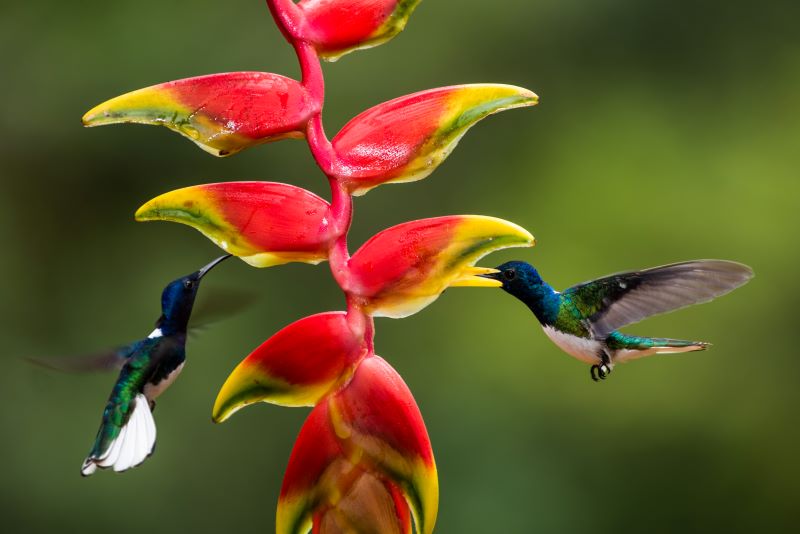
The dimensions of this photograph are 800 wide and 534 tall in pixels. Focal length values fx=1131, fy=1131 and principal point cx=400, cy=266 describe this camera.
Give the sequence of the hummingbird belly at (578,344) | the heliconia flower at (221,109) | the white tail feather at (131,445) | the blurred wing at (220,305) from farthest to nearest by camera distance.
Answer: the hummingbird belly at (578,344), the blurred wing at (220,305), the white tail feather at (131,445), the heliconia flower at (221,109)

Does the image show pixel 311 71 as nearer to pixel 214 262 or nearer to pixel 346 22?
pixel 346 22

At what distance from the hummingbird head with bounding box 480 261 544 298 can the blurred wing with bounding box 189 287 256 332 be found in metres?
0.24

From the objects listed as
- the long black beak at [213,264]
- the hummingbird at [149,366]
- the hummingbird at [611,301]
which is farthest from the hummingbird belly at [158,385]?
the hummingbird at [611,301]

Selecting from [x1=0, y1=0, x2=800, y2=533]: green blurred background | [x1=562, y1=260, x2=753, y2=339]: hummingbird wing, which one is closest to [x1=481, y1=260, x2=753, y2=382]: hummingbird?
[x1=562, y1=260, x2=753, y2=339]: hummingbird wing

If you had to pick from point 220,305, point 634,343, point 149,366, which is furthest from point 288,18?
point 634,343

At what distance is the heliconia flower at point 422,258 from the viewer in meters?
0.68

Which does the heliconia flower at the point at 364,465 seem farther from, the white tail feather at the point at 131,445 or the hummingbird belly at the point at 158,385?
the hummingbird belly at the point at 158,385

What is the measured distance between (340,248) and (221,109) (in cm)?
12

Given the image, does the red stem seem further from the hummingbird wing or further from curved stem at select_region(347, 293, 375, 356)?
the hummingbird wing

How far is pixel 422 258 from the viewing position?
69 centimetres

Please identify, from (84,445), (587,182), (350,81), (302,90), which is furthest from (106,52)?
(302,90)

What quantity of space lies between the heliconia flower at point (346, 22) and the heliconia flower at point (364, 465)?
0.21m

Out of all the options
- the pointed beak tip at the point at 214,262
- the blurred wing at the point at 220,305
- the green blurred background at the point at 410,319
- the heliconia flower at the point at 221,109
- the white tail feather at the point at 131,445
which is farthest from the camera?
the green blurred background at the point at 410,319

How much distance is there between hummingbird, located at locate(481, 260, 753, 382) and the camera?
110 centimetres
